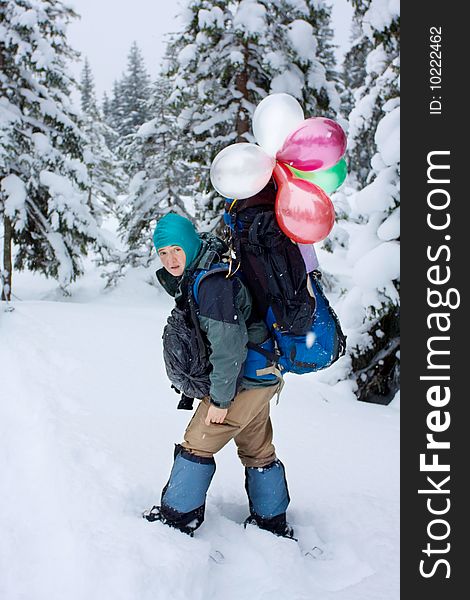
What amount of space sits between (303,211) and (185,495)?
72.6 inches

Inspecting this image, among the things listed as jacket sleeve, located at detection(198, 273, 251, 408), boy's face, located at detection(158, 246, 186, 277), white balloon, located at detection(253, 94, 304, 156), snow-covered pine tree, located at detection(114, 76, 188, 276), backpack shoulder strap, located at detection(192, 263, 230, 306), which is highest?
snow-covered pine tree, located at detection(114, 76, 188, 276)

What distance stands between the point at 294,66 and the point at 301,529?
31.9 feet

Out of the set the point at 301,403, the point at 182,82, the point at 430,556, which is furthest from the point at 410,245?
the point at 182,82

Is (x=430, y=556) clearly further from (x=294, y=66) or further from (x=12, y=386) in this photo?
(x=294, y=66)

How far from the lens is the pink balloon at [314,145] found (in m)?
3.02

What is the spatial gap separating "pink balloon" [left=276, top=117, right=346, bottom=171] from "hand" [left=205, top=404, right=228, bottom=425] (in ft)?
4.99

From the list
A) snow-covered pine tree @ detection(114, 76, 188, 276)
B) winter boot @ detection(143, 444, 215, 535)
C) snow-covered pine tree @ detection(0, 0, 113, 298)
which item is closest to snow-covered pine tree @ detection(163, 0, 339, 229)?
snow-covered pine tree @ detection(0, 0, 113, 298)

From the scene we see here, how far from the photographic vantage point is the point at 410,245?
333 centimetres

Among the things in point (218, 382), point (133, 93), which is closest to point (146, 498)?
point (218, 382)

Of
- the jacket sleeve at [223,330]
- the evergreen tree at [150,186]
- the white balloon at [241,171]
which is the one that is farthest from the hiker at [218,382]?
the evergreen tree at [150,186]

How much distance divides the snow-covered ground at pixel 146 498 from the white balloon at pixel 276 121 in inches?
96.1

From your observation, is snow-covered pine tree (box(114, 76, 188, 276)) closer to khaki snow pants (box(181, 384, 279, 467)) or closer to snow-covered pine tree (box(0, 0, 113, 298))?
snow-covered pine tree (box(0, 0, 113, 298))

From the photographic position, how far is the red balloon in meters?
2.88

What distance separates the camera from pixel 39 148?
13156mm
